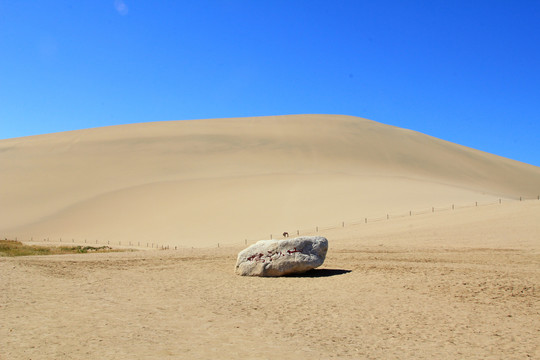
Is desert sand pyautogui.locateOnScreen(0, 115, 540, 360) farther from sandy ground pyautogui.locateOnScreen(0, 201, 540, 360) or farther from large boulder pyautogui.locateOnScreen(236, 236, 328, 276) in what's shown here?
large boulder pyautogui.locateOnScreen(236, 236, 328, 276)

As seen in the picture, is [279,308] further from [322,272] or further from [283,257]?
[322,272]

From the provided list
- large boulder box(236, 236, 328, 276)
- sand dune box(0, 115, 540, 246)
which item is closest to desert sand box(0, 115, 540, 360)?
sand dune box(0, 115, 540, 246)

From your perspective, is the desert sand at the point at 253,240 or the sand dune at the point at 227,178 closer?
the desert sand at the point at 253,240

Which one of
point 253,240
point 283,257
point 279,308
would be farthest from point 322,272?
point 253,240

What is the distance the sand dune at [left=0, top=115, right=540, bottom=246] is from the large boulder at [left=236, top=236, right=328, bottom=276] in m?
15.5

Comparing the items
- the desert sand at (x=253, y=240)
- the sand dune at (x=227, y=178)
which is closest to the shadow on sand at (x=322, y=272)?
the desert sand at (x=253, y=240)

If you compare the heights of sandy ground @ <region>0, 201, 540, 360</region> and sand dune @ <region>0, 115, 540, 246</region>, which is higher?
sand dune @ <region>0, 115, 540, 246</region>

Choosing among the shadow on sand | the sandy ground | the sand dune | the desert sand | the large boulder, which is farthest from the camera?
the sand dune

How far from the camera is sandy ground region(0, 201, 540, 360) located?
6973 mm

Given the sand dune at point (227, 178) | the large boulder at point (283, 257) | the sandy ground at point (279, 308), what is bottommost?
the sandy ground at point (279, 308)

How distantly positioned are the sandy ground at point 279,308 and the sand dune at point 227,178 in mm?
15776

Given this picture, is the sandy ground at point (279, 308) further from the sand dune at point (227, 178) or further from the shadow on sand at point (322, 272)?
the sand dune at point (227, 178)

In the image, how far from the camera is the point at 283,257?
46.1 ft

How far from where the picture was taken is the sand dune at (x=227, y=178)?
1410 inches
